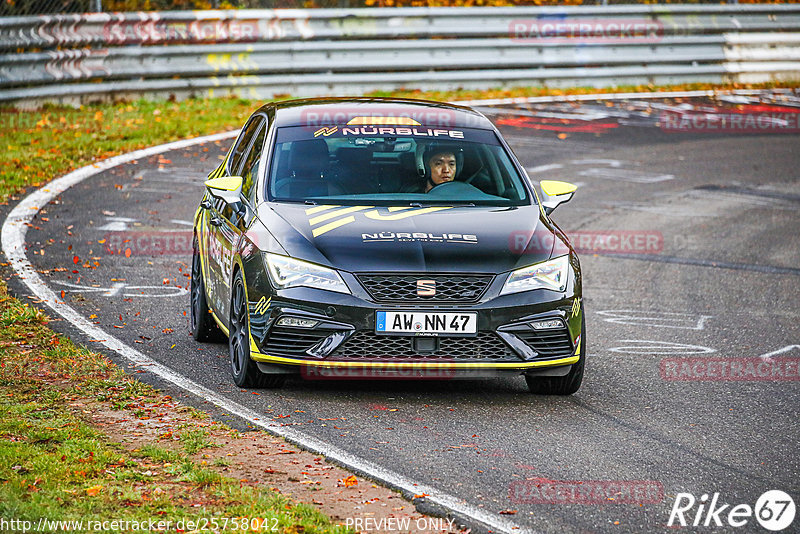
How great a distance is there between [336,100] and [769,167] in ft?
34.1

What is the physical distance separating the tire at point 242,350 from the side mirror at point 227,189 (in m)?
0.65

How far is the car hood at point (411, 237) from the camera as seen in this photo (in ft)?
22.7

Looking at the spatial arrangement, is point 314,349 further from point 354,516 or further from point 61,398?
point 354,516

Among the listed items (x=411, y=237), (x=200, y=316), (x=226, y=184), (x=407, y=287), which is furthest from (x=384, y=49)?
(x=407, y=287)

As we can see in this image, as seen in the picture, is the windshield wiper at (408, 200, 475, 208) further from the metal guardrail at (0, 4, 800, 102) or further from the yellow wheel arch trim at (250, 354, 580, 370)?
the metal guardrail at (0, 4, 800, 102)

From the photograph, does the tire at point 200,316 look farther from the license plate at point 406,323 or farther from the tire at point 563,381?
the tire at point 563,381

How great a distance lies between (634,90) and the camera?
25125 mm

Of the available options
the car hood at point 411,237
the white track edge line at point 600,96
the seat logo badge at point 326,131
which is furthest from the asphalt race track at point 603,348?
the white track edge line at point 600,96

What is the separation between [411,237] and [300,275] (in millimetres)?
674

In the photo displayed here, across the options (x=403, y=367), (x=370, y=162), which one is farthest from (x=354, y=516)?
(x=370, y=162)

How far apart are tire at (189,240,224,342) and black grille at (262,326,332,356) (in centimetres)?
157

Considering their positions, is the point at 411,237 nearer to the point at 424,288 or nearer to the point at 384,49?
the point at 424,288

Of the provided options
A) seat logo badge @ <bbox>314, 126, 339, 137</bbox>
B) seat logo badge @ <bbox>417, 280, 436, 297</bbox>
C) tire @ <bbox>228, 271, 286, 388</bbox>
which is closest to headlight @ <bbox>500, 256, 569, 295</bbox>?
seat logo badge @ <bbox>417, 280, 436, 297</bbox>

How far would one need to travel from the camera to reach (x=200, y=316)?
8.55 meters
